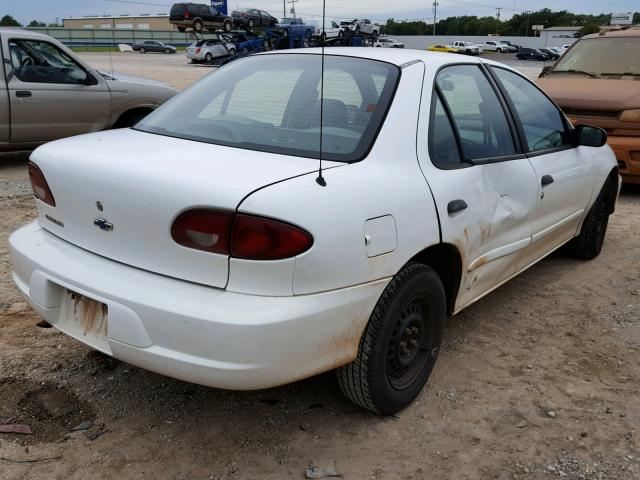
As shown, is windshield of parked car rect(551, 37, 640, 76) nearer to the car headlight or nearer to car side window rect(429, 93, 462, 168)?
the car headlight

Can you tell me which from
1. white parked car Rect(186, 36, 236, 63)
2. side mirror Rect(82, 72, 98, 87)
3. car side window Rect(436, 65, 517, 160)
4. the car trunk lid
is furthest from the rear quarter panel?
white parked car Rect(186, 36, 236, 63)

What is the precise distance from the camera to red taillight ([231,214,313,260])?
2.12 m

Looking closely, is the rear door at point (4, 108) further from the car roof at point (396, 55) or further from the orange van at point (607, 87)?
the orange van at point (607, 87)

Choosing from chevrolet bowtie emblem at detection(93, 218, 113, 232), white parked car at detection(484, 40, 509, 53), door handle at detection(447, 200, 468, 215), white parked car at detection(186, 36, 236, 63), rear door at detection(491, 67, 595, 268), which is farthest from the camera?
white parked car at detection(484, 40, 509, 53)

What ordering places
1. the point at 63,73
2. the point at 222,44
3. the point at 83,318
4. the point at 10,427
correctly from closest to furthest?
the point at 83,318 → the point at 10,427 → the point at 63,73 → the point at 222,44

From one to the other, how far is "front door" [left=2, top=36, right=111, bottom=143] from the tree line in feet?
305

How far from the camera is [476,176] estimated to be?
9.86 ft

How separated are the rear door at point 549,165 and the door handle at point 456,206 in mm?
903

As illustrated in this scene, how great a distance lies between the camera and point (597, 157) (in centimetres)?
445

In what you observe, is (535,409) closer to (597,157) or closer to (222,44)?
(597,157)

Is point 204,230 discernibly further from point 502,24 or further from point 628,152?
point 502,24

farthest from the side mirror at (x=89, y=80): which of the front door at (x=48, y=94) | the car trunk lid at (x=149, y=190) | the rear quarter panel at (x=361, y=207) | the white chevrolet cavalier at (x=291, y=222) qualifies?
the rear quarter panel at (x=361, y=207)

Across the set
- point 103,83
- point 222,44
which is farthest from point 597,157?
point 222,44

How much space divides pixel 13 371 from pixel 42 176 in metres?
1.02
